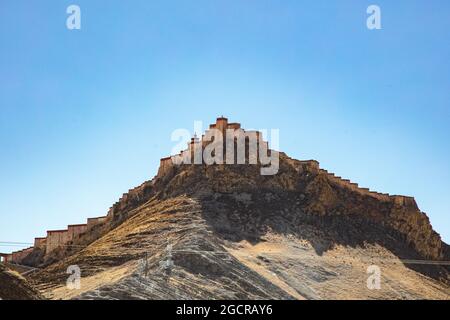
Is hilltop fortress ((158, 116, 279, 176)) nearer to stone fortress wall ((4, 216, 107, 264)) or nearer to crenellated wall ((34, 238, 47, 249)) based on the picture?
stone fortress wall ((4, 216, 107, 264))

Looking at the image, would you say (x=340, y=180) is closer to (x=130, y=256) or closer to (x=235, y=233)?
(x=235, y=233)

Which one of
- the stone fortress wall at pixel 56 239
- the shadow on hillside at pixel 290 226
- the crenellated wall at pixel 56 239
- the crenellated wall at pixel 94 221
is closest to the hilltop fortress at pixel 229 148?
the shadow on hillside at pixel 290 226

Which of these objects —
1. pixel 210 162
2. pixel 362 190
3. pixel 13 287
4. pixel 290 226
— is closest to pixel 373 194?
pixel 362 190

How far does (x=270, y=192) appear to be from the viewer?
52.6m

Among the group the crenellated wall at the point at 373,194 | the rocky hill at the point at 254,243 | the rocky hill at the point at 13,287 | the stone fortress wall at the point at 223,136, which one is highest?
the stone fortress wall at the point at 223,136

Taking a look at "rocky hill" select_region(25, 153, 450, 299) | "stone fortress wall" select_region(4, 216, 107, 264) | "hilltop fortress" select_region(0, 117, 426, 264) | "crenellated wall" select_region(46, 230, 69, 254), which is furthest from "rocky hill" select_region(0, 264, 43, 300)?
"crenellated wall" select_region(46, 230, 69, 254)

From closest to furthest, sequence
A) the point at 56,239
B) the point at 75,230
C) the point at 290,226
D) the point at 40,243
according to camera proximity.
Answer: the point at 290,226 → the point at 75,230 → the point at 56,239 → the point at 40,243

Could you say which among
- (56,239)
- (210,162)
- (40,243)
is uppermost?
(210,162)

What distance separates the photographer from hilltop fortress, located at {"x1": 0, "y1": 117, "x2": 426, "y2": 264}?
5216 cm

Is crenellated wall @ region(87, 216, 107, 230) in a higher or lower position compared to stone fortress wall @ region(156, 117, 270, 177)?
lower

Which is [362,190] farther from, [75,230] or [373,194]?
[75,230]

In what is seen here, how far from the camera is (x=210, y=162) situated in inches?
2037

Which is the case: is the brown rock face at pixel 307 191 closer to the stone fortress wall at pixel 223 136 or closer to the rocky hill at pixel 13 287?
the stone fortress wall at pixel 223 136

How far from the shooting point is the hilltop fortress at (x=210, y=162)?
2053 inches
